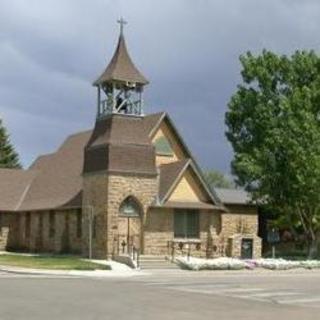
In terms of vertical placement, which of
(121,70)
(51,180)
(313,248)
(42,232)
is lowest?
(313,248)

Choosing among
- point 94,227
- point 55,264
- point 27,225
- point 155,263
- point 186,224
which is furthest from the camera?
point 27,225

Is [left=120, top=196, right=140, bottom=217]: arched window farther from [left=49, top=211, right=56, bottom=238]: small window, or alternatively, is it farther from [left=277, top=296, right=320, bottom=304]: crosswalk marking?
[left=277, top=296, right=320, bottom=304]: crosswalk marking

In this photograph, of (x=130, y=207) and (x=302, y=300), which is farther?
(x=130, y=207)

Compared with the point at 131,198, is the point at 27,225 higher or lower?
lower

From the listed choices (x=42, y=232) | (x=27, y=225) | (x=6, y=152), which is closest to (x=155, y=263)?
(x=42, y=232)

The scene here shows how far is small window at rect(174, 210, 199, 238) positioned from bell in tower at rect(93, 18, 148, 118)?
6.35 metres

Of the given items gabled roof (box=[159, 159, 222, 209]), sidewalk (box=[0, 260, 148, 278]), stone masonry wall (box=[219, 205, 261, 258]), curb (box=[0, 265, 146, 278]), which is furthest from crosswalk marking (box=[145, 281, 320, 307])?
stone masonry wall (box=[219, 205, 261, 258])

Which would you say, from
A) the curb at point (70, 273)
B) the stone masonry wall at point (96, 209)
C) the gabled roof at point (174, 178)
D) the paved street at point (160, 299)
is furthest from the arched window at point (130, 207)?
the paved street at point (160, 299)

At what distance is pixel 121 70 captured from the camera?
48.1 meters

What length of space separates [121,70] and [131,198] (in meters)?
7.83

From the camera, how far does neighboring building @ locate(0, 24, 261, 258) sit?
45.4 meters

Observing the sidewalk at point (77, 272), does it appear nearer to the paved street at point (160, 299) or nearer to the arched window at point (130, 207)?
the paved street at point (160, 299)

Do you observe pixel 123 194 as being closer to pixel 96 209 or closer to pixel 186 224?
pixel 96 209

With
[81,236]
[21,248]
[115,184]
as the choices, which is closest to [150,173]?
[115,184]
